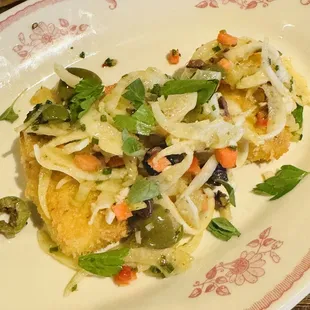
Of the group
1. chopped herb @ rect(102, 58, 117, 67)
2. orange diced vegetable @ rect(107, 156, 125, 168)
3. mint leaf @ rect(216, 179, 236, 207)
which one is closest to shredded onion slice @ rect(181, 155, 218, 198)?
mint leaf @ rect(216, 179, 236, 207)

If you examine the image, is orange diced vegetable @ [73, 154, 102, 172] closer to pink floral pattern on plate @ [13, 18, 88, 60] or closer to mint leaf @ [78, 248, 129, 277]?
mint leaf @ [78, 248, 129, 277]

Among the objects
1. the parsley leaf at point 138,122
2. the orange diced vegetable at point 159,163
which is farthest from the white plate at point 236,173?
the parsley leaf at point 138,122

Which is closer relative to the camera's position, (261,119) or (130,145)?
(130,145)

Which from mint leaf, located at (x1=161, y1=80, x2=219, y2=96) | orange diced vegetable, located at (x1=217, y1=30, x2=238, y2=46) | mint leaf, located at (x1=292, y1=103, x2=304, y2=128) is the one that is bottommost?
mint leaf, located at (x1=292, y1=103, x2=304, y2=128)

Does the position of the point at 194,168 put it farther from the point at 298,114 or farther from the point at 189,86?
the point at 298,114

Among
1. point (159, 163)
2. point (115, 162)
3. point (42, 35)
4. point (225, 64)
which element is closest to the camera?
point (159, 163)

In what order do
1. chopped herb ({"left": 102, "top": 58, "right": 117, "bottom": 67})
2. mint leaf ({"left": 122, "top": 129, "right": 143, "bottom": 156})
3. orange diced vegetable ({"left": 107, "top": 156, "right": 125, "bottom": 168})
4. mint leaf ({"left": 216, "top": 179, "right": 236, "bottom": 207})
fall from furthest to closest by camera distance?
chopped herb ({"left": 102, "top": 58, "right": 117, "bottom": 67}), mint leaf ({"left": 216, "top": 179, "right": 236, "bottom": 207}), orange diced vegetable ({"left": 107, "top": 156, "right": 125, "bottom": 168}), mint leaf ({"left": 122, "top": 129, "right": 143, "bottom": 156})

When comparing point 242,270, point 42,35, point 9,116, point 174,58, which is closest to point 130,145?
point 242,270
